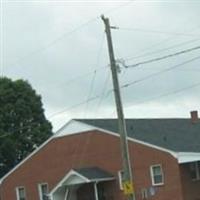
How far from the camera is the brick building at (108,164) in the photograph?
44094 mm

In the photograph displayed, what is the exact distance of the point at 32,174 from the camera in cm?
5269

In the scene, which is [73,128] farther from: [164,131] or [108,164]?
[164,131]

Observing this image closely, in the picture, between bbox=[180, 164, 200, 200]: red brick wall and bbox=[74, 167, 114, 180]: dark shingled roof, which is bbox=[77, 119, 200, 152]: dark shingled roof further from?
bbox=[74, 167, 114, 180]: dark shingled roof

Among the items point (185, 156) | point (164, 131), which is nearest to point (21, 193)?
point (164, 131)

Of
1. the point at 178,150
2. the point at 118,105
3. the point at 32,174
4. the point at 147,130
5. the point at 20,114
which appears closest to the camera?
the point at 118,105

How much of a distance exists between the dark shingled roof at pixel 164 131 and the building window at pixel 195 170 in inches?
44.5

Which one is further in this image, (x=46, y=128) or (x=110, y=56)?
(x=46, y=128)

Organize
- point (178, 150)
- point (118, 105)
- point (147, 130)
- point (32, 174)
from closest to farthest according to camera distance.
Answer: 1. point (118, 105)
2. point (178, 150)
3. point (147, 130)
4. point (32, 174)

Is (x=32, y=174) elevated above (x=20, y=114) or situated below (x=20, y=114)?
below

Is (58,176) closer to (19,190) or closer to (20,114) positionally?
(19,190)

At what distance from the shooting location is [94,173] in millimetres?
47500

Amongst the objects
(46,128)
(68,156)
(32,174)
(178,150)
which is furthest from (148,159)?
(46,128)

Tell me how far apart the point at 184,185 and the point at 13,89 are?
109ft

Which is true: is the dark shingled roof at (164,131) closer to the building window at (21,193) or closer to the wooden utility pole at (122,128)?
the building window at (21,193)
